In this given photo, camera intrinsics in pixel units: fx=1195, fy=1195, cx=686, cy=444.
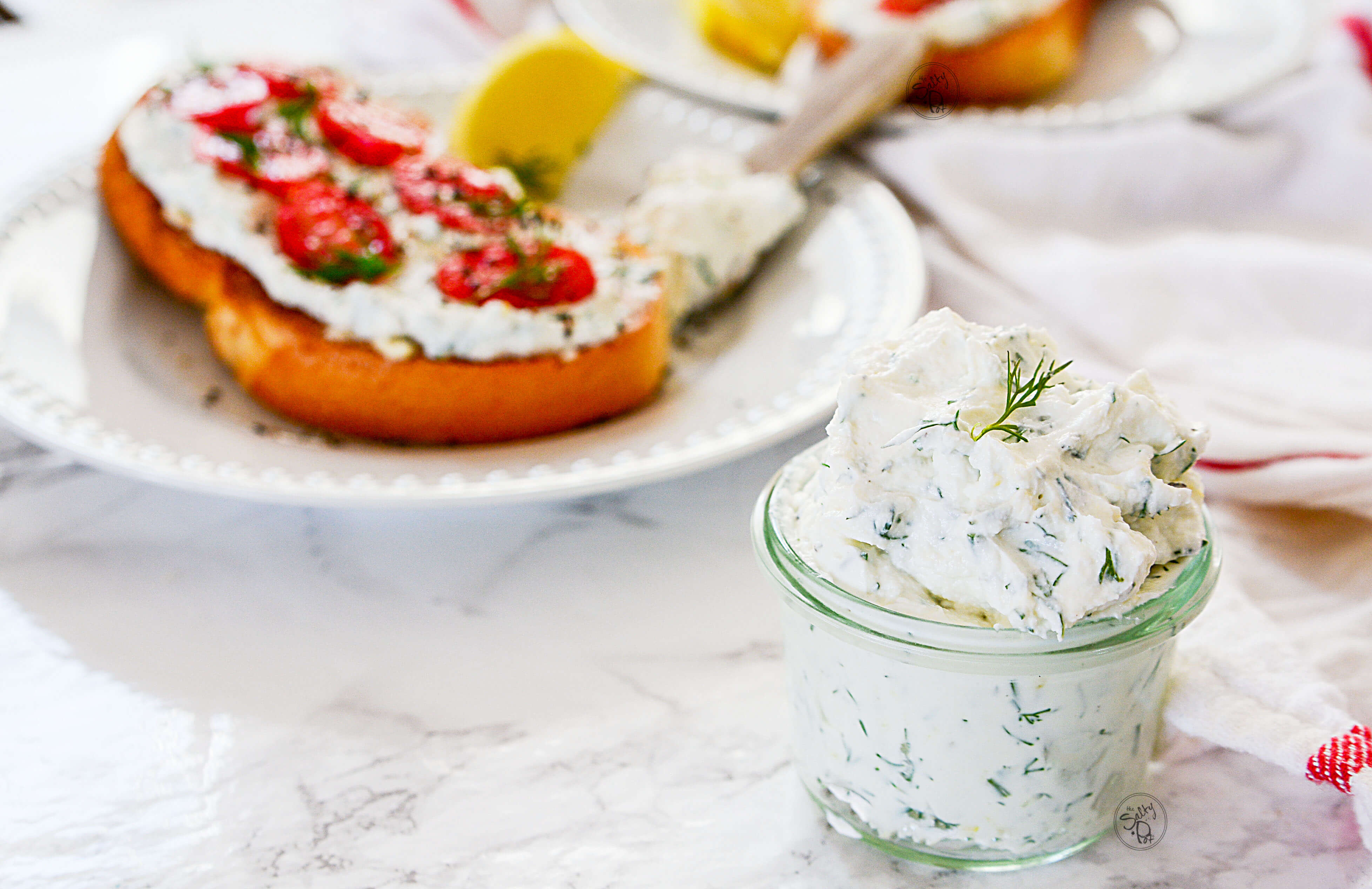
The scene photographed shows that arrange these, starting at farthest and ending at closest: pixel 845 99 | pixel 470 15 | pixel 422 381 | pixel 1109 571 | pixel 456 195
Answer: pixel 470 15, pixel 845 99, pixel 456 195, pixel 422 381, pixel 1109 571

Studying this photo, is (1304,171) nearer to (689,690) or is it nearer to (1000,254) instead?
(1000,254)

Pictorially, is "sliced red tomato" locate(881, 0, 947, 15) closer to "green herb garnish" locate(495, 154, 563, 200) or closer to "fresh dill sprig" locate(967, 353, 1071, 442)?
"green herb garnish" locate(495, 154, 563, 200)

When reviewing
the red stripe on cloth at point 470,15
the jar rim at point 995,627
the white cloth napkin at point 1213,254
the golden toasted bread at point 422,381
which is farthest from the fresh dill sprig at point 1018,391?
the red stripe on cloth at point 470,15

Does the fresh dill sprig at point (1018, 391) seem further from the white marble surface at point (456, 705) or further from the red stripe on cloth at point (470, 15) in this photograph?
the red stripe on cloth at point (470, 15)

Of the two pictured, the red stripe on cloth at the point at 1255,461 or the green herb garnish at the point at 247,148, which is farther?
the green herb garnish at the point at 247,148

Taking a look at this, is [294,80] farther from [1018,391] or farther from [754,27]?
[1018,391]

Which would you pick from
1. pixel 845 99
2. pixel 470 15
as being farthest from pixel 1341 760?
pixel 470 15

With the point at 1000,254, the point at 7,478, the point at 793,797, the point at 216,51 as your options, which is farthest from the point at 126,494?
the point at 216,51
